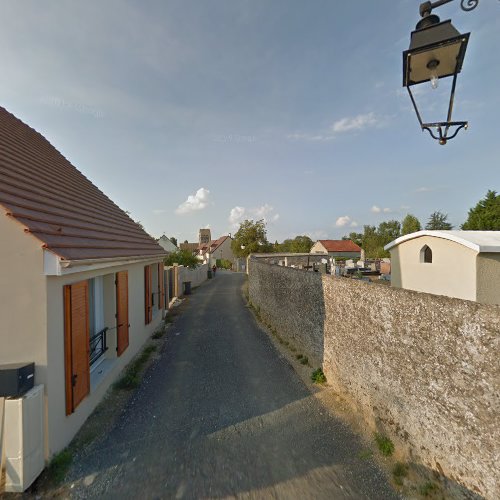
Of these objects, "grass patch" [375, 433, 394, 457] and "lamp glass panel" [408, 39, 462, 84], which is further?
"grass patch" [375, 433, 394, 457]

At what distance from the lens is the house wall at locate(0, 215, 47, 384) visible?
10.8 ft

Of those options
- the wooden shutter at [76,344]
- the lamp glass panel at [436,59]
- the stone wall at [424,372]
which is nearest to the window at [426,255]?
the stone wall at [424,372]

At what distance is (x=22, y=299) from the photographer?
10.9 feet

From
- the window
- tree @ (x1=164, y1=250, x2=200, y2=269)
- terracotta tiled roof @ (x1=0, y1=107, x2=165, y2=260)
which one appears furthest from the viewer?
tree @ (x1=164, y1=250, x2=200, y2=269)

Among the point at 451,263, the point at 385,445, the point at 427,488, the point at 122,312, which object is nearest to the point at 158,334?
the point at 122,312

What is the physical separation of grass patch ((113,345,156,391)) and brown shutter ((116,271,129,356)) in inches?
21.2

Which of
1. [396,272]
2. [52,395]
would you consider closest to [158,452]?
[52,395]

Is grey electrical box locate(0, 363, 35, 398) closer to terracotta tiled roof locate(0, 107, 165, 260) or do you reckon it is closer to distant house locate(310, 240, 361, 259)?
terracotta tiled roof locate(0, 107, 165, 260)

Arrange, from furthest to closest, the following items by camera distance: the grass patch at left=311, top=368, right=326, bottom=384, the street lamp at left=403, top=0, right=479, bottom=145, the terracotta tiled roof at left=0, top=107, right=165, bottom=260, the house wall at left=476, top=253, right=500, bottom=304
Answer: the house wall at left=476, top=253, right=500, bottom=304 < the grass patch at left=311, top=368, right=326, bottom=384 < the terracotta tiled roof at left=0, top=107, right=165, bottom=260 < the street lamp at left=403, top=0, right=479, bottom=145

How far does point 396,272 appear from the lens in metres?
14.8

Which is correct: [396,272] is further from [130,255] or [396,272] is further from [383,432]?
[130,255]

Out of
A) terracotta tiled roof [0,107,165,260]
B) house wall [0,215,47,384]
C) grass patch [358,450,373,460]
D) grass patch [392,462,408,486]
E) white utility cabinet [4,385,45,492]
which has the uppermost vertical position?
terracotta tiled roof [0,107,165,260]

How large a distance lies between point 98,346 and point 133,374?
1.03 m

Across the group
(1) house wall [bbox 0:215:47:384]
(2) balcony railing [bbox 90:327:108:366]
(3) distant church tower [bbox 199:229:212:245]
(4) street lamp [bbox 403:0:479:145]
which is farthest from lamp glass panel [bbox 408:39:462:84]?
(3) distant church tower [bbox 199:229:212:245]
